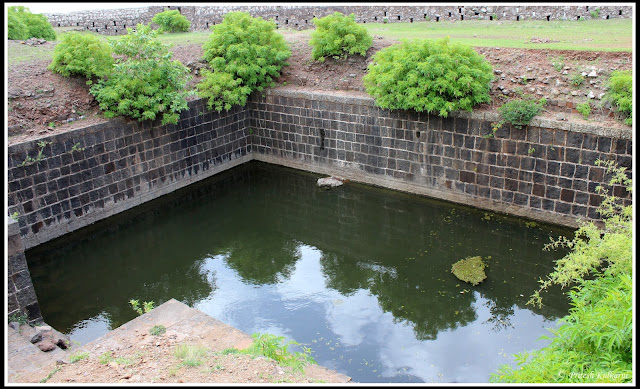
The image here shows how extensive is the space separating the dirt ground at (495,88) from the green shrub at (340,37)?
0.74 metres

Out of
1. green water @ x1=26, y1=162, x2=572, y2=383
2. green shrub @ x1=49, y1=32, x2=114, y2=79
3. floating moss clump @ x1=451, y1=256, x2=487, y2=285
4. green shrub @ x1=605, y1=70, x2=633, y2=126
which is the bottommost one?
green water @ x1=26, y1=162, x2=572, y2=383

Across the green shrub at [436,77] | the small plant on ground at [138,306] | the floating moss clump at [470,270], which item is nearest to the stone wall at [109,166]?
the small plant on ground at [138,306]

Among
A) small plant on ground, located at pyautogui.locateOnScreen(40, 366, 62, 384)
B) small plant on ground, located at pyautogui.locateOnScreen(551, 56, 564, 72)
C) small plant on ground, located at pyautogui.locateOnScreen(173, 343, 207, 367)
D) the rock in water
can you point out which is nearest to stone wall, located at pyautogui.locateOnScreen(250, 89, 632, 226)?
the rock in water

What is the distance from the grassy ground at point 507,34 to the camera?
13.1 m

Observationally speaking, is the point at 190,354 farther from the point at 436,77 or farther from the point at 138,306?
the point at 436,77

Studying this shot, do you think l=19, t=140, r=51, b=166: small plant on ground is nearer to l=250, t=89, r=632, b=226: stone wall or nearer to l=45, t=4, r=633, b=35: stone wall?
l=250, t=89, r=632, b=226: stone wall

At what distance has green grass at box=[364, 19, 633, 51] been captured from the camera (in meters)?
13.0

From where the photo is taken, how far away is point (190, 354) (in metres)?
5.99

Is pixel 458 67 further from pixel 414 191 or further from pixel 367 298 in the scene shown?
pixel 367 298

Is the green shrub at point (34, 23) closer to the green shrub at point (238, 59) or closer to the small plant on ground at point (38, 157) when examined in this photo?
the green shrub at point (238, 59)

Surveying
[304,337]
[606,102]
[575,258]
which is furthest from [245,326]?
[606,102]

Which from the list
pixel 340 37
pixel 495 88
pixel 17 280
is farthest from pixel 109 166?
pixel 495 88

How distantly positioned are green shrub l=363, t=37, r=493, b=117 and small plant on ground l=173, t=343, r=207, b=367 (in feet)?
23.0

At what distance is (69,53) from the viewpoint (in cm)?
1230
